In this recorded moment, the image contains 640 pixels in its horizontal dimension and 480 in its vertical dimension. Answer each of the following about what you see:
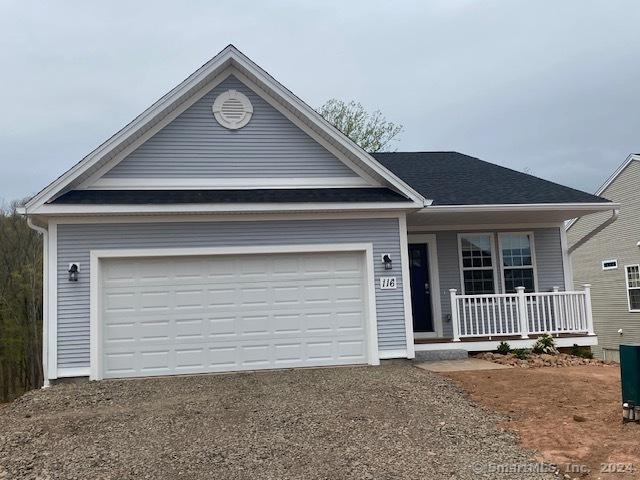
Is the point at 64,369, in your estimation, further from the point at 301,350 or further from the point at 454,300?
the point at 454,300

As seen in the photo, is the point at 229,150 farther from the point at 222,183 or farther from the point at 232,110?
the point at 232,110

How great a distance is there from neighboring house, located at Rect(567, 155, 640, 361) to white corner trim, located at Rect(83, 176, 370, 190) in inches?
487

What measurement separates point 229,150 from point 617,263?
1691 centimetres

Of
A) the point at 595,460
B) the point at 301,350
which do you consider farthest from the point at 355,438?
the point at 301,350

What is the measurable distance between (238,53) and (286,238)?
11.4ft

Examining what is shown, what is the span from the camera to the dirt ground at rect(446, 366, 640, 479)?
16.7ft

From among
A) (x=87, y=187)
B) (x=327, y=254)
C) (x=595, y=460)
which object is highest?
(x=87, y=187)

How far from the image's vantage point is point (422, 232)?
12617 mm

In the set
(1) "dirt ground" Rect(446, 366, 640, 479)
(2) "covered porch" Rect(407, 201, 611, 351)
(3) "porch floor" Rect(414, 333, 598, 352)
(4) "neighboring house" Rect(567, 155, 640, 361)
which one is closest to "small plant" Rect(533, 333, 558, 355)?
(3) "porch floor" Rect(414, 333, 598, 352)

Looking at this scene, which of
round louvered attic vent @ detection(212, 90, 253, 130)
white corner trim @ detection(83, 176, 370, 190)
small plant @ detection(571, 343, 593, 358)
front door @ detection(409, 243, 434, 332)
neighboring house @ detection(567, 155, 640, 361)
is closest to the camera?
white corner trim @ detection(83, 176, 370, 190)

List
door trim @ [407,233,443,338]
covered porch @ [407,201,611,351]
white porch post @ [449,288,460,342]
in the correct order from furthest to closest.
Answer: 1. door trim @ [407,233,443,338]
2. covered porch @ [407,201,611,351]
3. white porch post @ [449,288,460,342]

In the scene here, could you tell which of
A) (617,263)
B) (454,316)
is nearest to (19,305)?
(454,316)

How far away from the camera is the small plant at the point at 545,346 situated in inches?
430

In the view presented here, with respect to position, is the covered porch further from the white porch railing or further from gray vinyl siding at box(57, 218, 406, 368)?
gray vinyl siding at box(57, 218, 406, 368)
